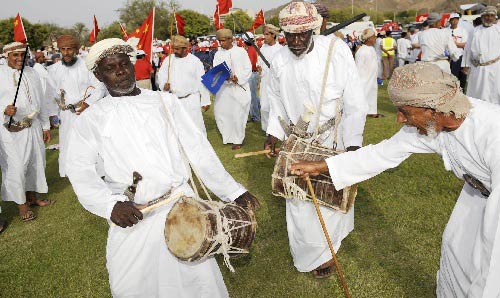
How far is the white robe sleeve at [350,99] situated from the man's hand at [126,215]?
2.04 meters

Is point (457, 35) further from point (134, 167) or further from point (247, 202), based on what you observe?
point (134, 167)

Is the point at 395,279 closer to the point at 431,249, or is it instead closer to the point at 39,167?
the point at 431,249

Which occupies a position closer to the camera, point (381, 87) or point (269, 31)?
point (269, 31)

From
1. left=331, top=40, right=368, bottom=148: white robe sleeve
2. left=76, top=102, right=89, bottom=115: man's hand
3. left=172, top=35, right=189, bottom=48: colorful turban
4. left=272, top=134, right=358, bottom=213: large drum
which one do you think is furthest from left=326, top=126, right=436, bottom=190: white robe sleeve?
left=172, top=35, right=189, bottom=48: colorful turban

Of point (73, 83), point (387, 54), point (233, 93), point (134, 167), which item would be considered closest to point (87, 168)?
point (134, 167)

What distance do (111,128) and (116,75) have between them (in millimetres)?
354

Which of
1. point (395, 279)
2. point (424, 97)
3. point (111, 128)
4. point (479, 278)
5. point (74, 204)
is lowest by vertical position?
point (74, 204)

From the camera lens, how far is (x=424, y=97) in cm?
208

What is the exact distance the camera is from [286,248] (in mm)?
4461

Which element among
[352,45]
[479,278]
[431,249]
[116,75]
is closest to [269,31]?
[431,249]

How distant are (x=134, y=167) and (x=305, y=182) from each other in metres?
1.34

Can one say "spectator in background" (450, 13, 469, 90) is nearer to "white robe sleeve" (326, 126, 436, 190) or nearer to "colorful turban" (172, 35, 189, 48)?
"colorful turban" (172, 35, 189, 48)

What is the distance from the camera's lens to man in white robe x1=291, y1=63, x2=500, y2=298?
189cm

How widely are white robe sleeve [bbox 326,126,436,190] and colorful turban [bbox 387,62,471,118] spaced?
40cm
